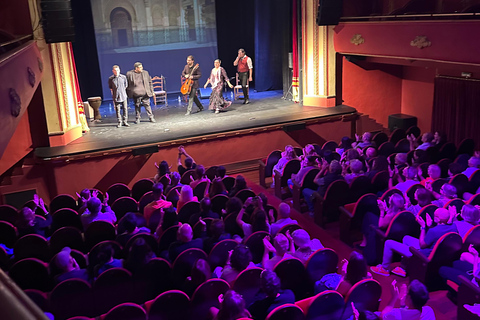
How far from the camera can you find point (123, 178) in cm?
888

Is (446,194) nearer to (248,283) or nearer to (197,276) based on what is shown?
(248,283)

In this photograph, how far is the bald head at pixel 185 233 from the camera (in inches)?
179

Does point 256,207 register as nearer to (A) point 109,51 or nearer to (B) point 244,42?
(A) point 109,51

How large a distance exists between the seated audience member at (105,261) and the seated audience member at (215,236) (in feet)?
2.86

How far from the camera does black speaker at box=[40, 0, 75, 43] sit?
836cm

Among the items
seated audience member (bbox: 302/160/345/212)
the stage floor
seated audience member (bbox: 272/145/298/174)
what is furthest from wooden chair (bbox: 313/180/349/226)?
the stage floor

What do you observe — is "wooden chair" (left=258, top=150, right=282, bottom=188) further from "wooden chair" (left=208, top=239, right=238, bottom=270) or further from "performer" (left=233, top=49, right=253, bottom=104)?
"wooden chair" (left=208, top=239, right=238, bottom=270)

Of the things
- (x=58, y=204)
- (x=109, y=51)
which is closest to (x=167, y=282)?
(x=58, y=204)

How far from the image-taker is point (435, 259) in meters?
4.67

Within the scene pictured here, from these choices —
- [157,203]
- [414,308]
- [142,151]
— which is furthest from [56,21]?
[414,308]

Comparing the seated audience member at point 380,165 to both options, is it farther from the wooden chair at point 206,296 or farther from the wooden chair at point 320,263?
the wooden chair at point 206,296

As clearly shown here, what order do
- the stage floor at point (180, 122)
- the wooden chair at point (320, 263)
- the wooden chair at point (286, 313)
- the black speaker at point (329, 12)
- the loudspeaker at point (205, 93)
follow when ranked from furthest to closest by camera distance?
the loudspeaker at point (205, 93), the black speaker at point (329, 12), the stage floor at point (180, 122), the wooden chair at point (320, 263), the wooden chair at point (286, 313)

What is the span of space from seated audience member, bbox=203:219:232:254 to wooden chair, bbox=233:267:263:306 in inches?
31.3

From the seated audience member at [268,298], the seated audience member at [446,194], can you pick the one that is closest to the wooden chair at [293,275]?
the seated audience member at [268,298]
